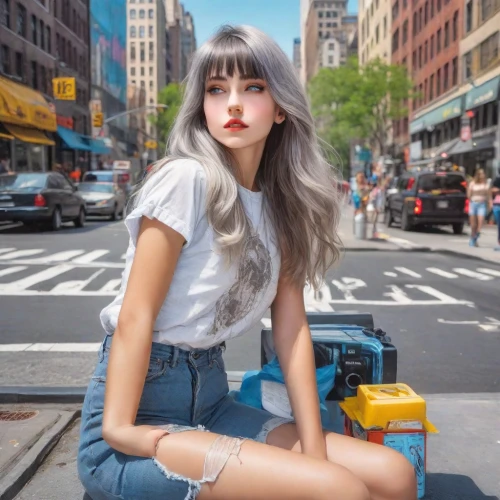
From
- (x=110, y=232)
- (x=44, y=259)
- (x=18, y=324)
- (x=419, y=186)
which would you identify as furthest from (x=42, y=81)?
(x=18, y=324)

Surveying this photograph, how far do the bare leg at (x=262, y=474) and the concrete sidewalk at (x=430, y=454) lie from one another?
129 cm

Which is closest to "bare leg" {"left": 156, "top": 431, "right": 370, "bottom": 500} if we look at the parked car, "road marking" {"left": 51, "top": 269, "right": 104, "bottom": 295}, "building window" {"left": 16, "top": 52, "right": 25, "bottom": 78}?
"road marking" {"left": 51, "top": 269, "right": 104, "bottom": 295}

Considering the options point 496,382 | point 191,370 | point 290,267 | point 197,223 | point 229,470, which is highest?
point 197,223

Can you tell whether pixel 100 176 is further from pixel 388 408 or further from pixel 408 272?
pixel 388 408

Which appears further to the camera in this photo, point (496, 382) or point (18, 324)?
point (18, 324)

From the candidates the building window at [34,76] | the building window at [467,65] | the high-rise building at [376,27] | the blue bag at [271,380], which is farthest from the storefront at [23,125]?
the high-rise building at [376,27]

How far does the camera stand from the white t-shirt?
6.53 feet

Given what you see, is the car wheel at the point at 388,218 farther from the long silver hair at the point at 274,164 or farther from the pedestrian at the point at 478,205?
the long silver hair at the point at 274,164

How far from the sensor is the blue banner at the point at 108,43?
57031 mm

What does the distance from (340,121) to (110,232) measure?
39197 mm

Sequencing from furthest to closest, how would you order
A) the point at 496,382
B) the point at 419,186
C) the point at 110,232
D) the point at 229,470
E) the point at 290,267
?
the point at 419,186, the point at 110,232, the point at 496,382, the point at 290,267, the point at 229,470

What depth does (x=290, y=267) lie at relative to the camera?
2438 millimetres

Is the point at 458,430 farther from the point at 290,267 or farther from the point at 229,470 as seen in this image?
the point at 229,470

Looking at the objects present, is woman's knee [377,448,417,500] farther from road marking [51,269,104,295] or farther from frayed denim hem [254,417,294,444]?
road marking [51,269,104,295]
